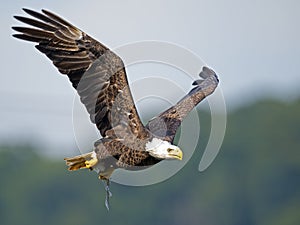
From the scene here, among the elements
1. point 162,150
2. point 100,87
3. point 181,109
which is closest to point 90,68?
point 100,87

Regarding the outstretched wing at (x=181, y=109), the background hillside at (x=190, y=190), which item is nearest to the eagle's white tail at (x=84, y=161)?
the outstretched wing at (x=181, y=109)

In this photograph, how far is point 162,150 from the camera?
18703 millimetres

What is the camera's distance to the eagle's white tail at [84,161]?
19.2 meters

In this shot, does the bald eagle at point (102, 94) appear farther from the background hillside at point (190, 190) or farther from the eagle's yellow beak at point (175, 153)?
the background hillside at point (190, 190)

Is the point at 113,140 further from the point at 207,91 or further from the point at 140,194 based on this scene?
the point at 140,194

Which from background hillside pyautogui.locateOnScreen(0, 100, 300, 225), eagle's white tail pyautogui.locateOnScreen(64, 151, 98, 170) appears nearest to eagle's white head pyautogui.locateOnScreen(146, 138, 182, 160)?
eagle's white tail pyautogui.locateOnScreen(64, 151, 98, 170)

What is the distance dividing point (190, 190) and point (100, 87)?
2043 inches

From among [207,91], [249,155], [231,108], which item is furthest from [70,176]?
[207,91]

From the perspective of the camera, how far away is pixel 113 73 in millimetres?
18797

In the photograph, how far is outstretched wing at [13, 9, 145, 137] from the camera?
18.8m

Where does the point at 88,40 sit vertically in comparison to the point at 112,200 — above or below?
above

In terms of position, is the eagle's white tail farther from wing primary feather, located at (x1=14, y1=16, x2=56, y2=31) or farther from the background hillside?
the background hillside

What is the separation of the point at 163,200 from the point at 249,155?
9970 millimetres

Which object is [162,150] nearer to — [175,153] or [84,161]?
[175,153]
